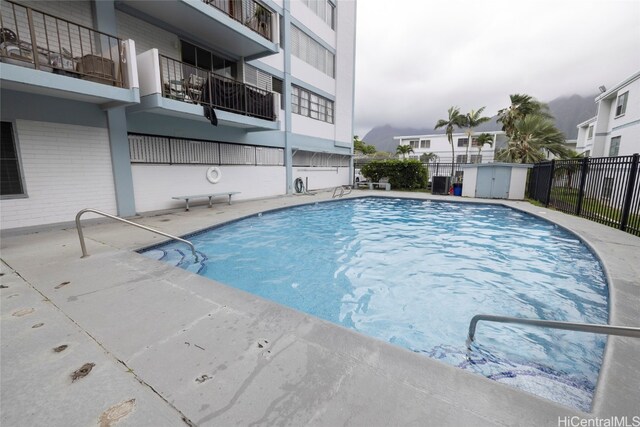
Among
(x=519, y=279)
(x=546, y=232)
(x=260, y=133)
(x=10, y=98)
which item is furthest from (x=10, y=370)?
(x=260, y=133)

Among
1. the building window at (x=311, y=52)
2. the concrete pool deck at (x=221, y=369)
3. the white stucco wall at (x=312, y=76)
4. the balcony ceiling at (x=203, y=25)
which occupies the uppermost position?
the building window at (x=311, y=52)

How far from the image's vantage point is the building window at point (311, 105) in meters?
16.5

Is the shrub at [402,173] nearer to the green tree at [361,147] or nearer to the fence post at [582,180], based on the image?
the fence post at [582,180]

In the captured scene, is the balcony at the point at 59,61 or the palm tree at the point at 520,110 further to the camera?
the palm tree at the point at 520,110

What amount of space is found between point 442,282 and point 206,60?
1221 cm

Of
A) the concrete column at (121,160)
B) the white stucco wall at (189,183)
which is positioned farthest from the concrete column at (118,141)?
the white stucco wall at (189,183)

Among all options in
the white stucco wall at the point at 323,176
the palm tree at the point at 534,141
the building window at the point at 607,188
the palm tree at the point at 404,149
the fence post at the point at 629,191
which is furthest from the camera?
the palm tree at the point at 404,149

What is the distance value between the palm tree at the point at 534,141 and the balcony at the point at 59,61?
75.6 feet

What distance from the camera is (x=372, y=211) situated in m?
12.5

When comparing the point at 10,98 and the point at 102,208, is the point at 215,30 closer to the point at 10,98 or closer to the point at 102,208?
the point at 10,98

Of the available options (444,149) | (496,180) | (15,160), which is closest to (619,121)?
(496,180)

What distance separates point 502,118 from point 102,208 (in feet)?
87.1

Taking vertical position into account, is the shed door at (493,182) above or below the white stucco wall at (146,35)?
below

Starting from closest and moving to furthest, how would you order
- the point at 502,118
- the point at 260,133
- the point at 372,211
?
the point at 372,211, the point at 260,133, the point at 502,118
